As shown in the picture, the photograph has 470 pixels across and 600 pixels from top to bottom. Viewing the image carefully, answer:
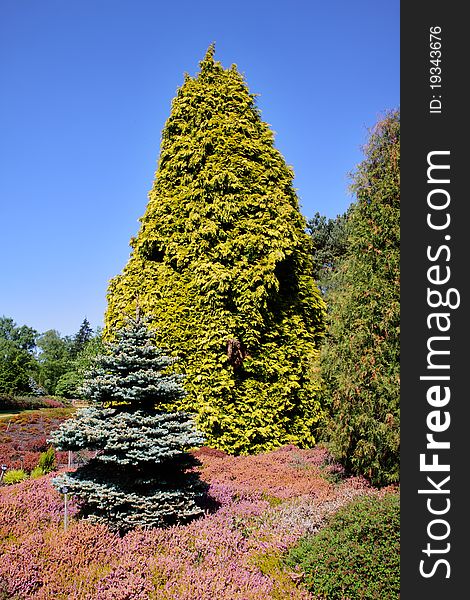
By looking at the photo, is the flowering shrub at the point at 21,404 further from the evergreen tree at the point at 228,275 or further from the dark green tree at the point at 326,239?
the evergreen tree at the point at 228,275

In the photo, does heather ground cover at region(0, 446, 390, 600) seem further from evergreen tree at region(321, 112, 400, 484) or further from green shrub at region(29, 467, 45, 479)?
green shrub at region(29, 467, 45, 479)

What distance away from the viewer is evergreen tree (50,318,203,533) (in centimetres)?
539

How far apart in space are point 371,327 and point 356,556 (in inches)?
126

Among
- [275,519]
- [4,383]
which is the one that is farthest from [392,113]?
→ [4,383]

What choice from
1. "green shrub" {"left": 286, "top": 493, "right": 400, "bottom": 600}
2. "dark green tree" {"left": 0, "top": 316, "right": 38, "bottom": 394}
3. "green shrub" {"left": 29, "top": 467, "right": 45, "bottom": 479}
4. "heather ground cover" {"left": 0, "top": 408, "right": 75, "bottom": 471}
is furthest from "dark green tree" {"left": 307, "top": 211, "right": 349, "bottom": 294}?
"dark green tree" {"left": 0, "top": 316, "right": 38, "bottom": 394}

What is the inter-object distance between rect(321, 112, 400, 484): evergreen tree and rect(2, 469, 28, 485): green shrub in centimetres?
639

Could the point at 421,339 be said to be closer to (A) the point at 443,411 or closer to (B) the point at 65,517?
(A) the point at 443,411

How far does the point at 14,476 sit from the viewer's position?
31.9 feet

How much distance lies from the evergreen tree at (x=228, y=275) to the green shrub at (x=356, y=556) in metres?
4.56

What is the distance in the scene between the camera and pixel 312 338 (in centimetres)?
1076

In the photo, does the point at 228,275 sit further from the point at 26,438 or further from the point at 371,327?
the point at 26,438

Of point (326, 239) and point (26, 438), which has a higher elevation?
point (326, 239)

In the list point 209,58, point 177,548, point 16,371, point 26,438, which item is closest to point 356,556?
point 177,548

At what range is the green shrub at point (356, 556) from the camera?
3.98m
